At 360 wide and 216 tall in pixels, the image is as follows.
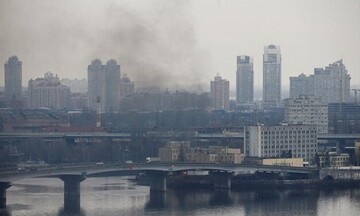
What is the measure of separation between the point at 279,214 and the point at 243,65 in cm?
3390

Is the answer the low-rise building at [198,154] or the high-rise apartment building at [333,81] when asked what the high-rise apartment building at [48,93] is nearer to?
the high-rise apartment building at [333,81]

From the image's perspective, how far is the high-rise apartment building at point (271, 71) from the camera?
54625mm

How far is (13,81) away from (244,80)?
17966 millimetres

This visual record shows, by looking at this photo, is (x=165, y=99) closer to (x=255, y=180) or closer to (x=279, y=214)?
(x=255, y=180)

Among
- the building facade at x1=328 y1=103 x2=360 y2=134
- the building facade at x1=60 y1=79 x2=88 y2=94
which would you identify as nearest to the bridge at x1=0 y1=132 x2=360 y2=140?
Result: the building facade at x1=328 y1=103 x2=360 y2=134


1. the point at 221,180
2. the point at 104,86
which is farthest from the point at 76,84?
the point at 221,180

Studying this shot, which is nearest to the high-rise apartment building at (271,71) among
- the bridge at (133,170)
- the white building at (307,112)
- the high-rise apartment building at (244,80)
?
the high-rise apartment building at (244,80)

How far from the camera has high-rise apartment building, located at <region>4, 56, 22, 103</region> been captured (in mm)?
35469

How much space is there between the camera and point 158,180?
86.0 ft

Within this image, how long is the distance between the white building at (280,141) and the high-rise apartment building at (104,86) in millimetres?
9579

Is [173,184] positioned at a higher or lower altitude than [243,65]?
lower

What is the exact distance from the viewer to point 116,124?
1458 inches


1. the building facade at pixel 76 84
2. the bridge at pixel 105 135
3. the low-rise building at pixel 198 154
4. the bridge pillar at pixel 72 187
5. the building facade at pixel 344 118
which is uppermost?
the building facade at pixel 76 84

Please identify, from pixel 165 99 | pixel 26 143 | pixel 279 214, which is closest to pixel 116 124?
pixel 165 99
